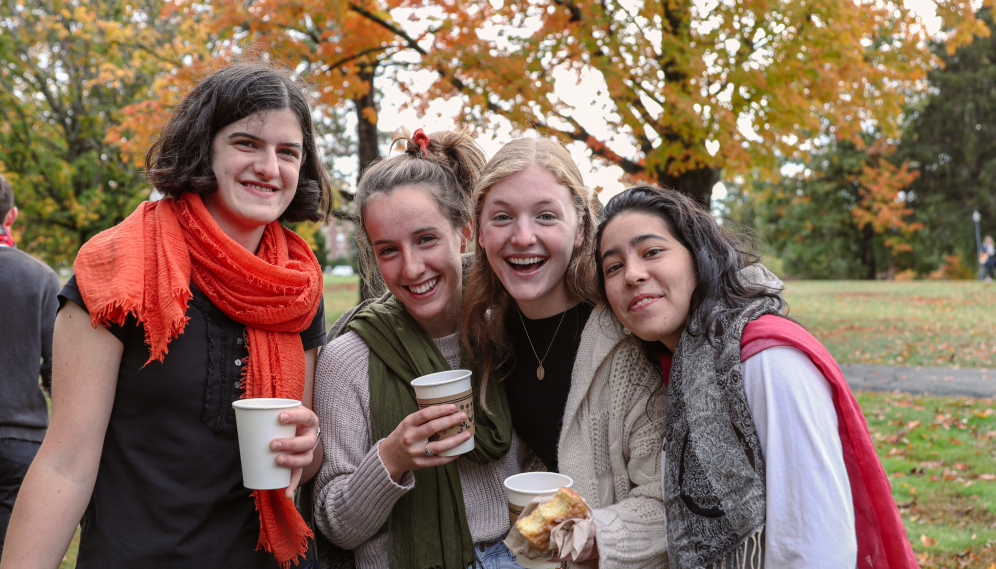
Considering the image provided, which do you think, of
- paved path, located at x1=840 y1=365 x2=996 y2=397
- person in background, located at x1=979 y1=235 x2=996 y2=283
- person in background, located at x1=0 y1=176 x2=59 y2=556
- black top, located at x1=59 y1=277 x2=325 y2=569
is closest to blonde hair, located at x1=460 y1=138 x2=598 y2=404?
black top, located at x1=59 y1=277 x2=325 y2=569

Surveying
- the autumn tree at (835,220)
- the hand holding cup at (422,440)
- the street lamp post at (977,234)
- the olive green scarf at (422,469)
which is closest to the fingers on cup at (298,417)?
the hand holding cup at (422,440)

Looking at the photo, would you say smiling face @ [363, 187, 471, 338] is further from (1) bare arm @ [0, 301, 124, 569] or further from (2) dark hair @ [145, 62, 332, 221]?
(1) bare arm @ [0, 301, 124, 569]

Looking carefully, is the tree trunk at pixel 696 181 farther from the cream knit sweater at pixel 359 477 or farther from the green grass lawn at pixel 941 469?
the cream knit sweater at pixel 359 477

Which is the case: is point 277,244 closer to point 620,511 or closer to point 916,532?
point 620,511

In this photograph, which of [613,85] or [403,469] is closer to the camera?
[403,469]

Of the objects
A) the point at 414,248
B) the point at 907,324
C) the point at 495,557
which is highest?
the point at 414,248

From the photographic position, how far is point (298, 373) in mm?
2178

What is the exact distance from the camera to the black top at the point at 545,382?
2.46 m

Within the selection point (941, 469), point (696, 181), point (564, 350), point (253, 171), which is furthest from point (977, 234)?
point (253, 171)

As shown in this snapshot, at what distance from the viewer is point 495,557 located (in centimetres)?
238

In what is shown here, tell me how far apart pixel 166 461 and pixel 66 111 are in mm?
16419

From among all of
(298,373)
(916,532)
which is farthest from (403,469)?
(916,532)

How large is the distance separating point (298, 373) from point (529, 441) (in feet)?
3.00

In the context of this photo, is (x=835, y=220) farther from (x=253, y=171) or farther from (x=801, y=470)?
(x=253, y=171)
